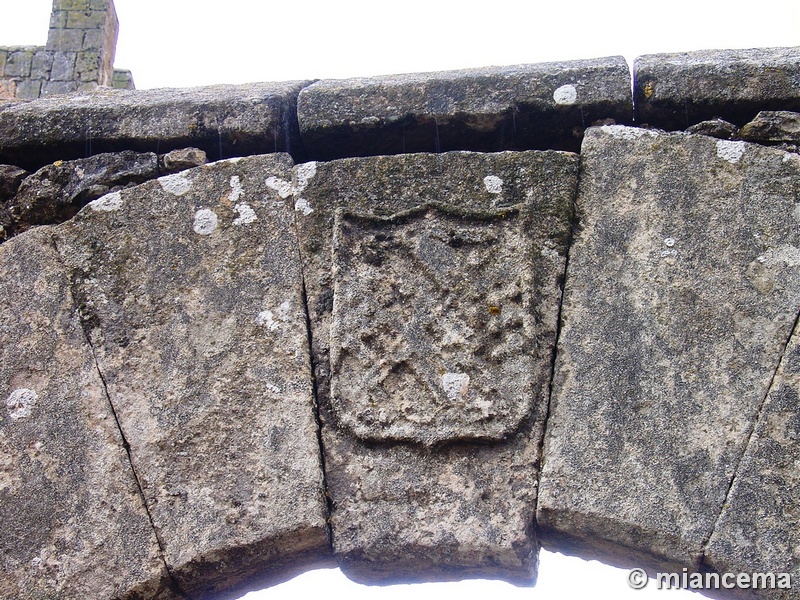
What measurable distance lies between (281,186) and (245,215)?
0.12 metres

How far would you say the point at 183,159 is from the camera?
8.92 ft

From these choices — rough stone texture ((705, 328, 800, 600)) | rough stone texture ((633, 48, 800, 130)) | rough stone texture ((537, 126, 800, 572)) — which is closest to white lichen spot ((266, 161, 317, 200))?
rough stone texture ((537, 126, 800, 572))

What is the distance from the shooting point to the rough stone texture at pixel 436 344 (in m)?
2.21

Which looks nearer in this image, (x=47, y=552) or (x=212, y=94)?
(x=47, y=552)

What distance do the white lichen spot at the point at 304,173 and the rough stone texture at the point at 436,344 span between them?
6cm

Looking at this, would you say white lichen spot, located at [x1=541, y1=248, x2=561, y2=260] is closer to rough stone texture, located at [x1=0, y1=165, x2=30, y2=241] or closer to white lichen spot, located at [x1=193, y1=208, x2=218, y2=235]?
white lichen spot, located at [x1=193, y1=208, x2=218, y2=235]

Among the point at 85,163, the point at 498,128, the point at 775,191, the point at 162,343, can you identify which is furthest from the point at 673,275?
the point at 85,163

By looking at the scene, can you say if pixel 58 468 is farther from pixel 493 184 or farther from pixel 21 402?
pixel 493 184

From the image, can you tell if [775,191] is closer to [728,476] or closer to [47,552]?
[728,476]

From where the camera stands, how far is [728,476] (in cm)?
211

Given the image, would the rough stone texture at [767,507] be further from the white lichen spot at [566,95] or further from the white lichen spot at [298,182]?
the white lichen spot at [298,182]

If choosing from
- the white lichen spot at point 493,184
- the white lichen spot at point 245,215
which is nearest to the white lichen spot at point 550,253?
the white lichen spot at point 493,184

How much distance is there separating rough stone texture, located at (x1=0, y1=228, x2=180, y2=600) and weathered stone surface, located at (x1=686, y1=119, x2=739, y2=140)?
167cm

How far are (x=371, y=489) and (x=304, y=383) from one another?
306 millimetres
